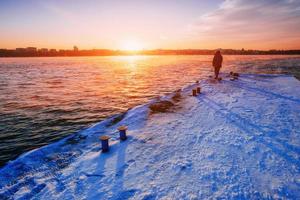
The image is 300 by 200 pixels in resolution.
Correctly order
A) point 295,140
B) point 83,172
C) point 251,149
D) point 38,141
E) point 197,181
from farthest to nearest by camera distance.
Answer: point 38,141
point 295,140
point 251,149
point 83,172
point 197,181

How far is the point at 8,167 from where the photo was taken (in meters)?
5.71

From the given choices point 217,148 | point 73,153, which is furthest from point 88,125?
point 217,148

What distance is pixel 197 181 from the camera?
14.0ft

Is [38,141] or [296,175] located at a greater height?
[296,175]

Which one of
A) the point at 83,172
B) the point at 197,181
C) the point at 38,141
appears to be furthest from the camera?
the point at 38,141

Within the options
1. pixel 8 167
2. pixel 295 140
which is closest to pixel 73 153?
pixel 8 167

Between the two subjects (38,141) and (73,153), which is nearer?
(73,153)

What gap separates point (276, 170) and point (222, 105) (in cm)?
612

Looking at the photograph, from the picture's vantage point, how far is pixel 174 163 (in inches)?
198

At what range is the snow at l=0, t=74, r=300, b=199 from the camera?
4066mm

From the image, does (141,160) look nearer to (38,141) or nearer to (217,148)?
(217,148)

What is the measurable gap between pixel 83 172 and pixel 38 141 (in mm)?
4059

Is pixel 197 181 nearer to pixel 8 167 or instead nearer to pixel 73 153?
pixel 73 153

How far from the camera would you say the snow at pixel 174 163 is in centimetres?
407
